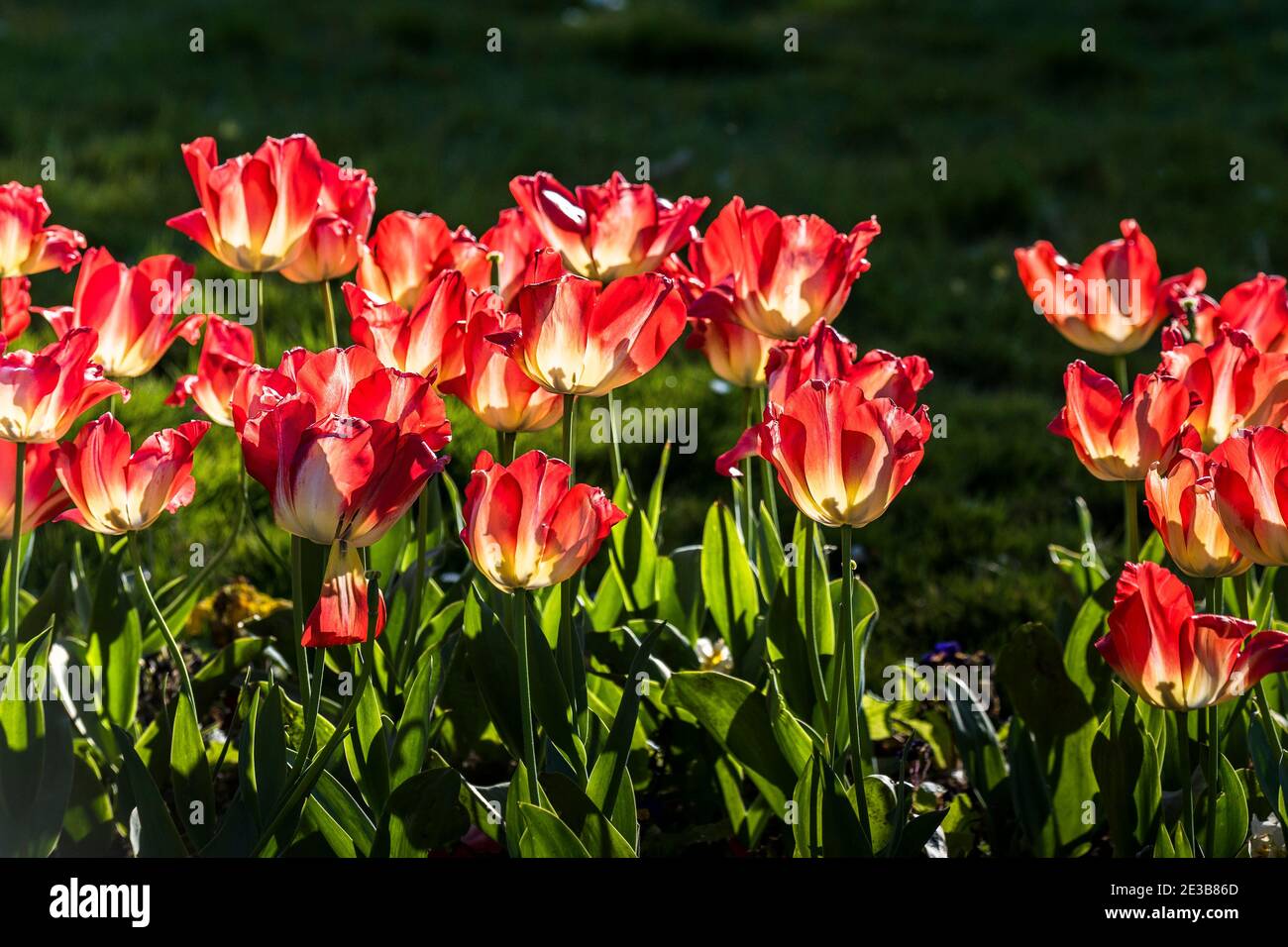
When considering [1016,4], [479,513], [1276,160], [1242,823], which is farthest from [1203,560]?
[1016,4]

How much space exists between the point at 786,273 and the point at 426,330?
0.39 metres

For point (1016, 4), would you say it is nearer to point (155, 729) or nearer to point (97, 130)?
point (97, 130)

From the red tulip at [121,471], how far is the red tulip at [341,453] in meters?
0.12

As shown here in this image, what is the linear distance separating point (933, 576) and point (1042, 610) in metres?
0.25

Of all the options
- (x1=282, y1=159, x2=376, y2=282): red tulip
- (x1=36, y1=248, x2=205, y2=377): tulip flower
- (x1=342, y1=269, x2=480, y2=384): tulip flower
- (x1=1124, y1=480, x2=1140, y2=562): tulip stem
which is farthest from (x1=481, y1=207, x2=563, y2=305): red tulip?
(x1=1124, y1=480, x2=1140, y2=562): tulip stem

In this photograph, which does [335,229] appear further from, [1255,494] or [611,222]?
[1255,494]

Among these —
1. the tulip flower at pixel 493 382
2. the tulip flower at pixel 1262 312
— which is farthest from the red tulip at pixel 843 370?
the tulip flower at pixel 1262 312

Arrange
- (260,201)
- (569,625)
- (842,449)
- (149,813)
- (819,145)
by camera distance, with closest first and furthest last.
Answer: (842,449)
(149,813)
(569,625)
(260,201)
(819,145)

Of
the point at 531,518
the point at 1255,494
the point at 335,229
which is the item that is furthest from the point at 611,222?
the point at 1255,494

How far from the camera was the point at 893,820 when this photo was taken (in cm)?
146

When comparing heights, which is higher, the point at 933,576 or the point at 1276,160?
the point at 1276,160

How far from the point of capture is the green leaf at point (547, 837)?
1225mm

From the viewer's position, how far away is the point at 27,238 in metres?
1.65
